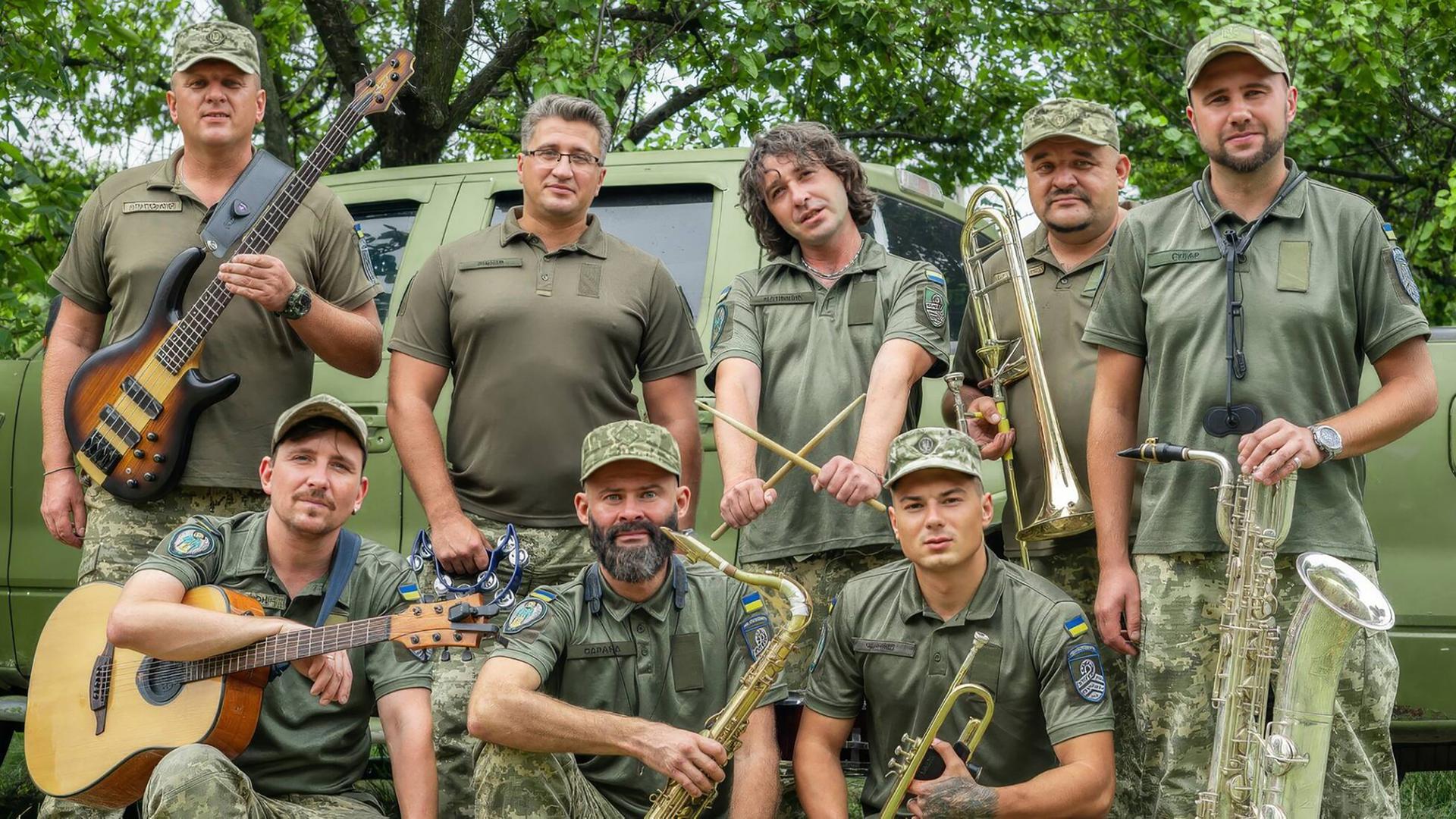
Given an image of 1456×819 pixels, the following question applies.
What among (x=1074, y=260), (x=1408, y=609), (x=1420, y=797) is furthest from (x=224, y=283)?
(x=1420, y=797)

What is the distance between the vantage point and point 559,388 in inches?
182

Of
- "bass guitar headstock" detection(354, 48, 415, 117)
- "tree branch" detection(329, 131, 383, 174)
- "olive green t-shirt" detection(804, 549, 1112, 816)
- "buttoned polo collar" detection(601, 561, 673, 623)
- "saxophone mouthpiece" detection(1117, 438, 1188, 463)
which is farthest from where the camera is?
"tree branch" detection(329, 131, 383, 174)

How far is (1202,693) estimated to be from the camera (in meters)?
3.85

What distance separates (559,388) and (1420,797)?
397cm

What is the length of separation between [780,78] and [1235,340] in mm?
4947

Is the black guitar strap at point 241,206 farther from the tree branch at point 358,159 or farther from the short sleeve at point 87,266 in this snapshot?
the tree branch at point 358,159

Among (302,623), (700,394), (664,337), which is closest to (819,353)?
(664,337)

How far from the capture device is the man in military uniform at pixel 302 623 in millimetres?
4059

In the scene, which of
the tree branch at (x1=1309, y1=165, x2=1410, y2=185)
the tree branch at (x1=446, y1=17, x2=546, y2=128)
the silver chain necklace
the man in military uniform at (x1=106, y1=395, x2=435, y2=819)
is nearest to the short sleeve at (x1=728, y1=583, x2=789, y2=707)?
the man in military uniform at (x1=106, y1=395, x2=435, y2=819)

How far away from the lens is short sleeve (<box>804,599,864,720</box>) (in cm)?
413

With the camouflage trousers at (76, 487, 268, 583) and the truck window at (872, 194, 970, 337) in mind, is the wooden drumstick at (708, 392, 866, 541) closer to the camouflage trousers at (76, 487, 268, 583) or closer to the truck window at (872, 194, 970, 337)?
the truck window at (872, 194, 970, 337)

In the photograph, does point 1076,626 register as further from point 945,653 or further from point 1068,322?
point 1068,322

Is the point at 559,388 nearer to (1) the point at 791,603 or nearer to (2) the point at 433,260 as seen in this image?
(2) the point at 433,260

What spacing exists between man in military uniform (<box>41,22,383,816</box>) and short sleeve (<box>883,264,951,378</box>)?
1613mm
